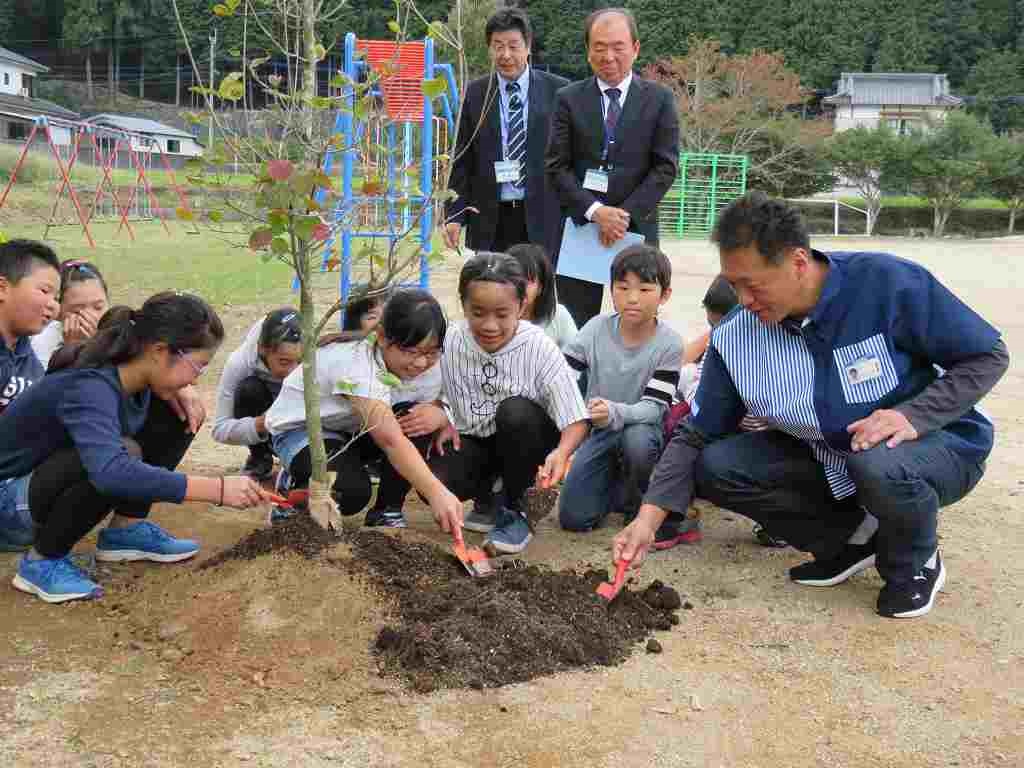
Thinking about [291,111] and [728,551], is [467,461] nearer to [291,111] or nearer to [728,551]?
[728,551]

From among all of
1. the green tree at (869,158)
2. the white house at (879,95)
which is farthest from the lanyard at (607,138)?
the white house at (879,95)

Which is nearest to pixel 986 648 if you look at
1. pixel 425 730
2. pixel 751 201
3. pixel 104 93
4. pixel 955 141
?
pixel 751 201

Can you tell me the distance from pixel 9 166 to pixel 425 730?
30.8m

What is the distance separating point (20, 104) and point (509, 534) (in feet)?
145

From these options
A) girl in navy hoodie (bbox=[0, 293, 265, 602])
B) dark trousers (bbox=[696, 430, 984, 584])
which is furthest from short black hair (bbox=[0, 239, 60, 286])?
dark trousers (bbox=[696, 430, 984, 584])

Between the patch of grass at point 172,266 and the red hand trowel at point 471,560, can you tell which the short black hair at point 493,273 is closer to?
the red hand trowel at point 471,560

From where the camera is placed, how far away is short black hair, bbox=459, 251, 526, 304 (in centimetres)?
331

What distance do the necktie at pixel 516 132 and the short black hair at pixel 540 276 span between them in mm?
1273

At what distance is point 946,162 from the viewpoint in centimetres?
2822

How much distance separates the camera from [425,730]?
224 centimetres

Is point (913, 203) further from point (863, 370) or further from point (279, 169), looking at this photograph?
point (279, 169)

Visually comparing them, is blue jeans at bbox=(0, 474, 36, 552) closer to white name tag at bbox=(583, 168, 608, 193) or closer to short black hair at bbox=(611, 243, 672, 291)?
short black hair at bbox=(611, 243, 672, 291)

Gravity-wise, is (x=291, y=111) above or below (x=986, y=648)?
above

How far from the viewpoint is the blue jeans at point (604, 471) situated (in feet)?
12.1
